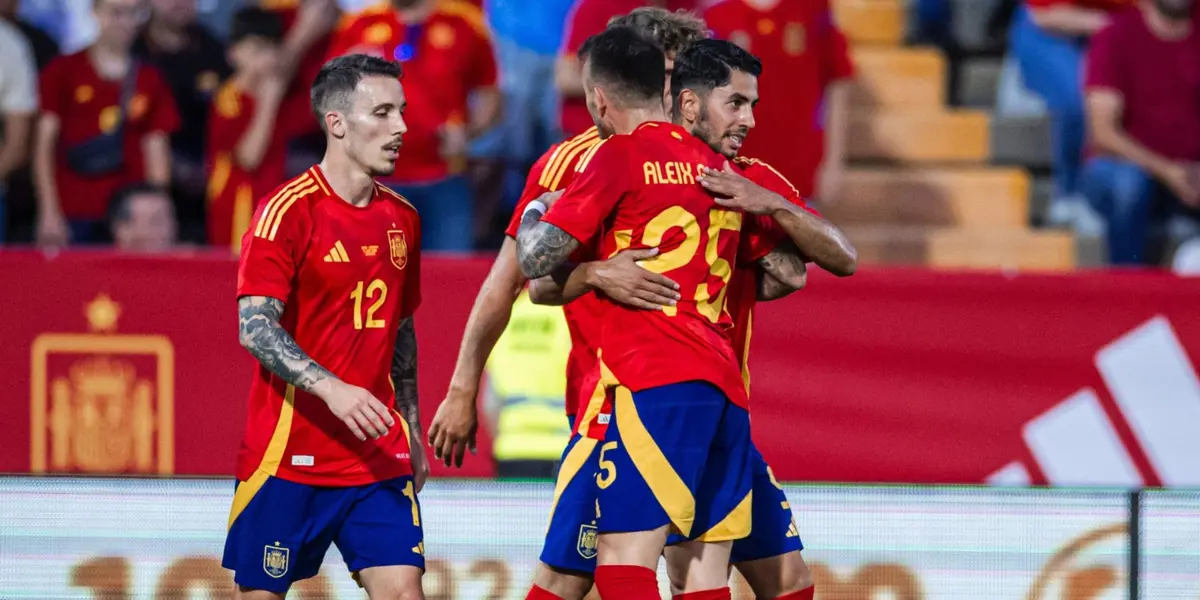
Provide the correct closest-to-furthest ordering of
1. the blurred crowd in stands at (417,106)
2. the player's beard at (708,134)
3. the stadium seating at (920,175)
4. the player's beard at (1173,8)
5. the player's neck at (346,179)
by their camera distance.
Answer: the player's beard at (708,134) < the player's neck at (346,179) < the blurred crowd in stands at (417,106) < the player's beard at (1173,8) < the stadium seating at (920,175)

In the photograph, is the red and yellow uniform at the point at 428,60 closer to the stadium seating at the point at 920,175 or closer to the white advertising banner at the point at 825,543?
the stadium seating at the point at 920,175

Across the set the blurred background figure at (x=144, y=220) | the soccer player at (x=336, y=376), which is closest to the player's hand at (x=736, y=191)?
the soccer player at (x=336, y=376)

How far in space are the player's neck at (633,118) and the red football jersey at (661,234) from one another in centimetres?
7

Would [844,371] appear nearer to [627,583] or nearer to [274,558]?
[627,583]

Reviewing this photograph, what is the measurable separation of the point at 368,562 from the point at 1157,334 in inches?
185

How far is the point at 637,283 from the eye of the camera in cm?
480

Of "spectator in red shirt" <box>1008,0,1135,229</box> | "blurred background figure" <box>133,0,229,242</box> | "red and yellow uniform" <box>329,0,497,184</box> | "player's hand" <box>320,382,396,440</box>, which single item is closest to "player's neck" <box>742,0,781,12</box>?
"red and yellow uniform" <box>329,0,497,184</box>

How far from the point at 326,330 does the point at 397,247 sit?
35 cm

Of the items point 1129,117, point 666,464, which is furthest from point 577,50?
point 666,464

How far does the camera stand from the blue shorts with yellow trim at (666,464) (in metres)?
4.77

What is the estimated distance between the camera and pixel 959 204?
36.1 feet

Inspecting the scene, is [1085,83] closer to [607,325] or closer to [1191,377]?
[1191,377]

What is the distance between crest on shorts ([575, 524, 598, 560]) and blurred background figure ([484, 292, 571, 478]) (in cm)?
291

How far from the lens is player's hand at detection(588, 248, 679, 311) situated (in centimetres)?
481
